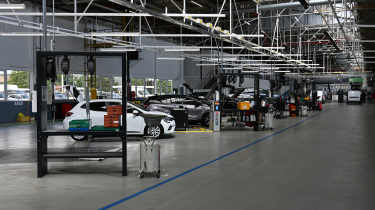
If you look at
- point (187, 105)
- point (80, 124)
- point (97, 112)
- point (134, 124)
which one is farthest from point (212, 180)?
point (187, 105)

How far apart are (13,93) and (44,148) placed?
1618 centimetres

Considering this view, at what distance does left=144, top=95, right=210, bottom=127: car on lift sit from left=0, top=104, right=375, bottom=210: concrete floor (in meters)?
6.19

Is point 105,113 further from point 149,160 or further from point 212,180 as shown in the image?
point 212,180

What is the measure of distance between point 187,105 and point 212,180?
1175 centimetres

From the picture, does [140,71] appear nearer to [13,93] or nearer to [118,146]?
[13,93]

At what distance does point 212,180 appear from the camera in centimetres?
718

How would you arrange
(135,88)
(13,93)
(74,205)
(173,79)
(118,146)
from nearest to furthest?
1. (74,205)
2. (118,146)
3. (13,93)
4. (135,88)
5. (173,79)

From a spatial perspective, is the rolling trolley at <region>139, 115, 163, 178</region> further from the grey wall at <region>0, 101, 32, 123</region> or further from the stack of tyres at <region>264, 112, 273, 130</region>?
the grey wall at <region>0, 101, 32, 123</region>

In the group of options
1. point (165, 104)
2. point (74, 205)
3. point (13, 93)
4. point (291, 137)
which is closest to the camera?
point (74, 205)

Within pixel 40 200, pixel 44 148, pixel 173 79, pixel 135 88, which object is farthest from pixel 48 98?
pixel 173 79

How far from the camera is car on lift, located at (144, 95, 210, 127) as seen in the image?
18047 millimetres

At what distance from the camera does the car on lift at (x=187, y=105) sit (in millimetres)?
18047

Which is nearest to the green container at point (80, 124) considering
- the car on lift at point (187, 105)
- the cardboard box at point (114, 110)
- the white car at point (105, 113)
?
the cardboard box at point (114, 110)

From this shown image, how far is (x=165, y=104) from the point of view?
59.3 ft
